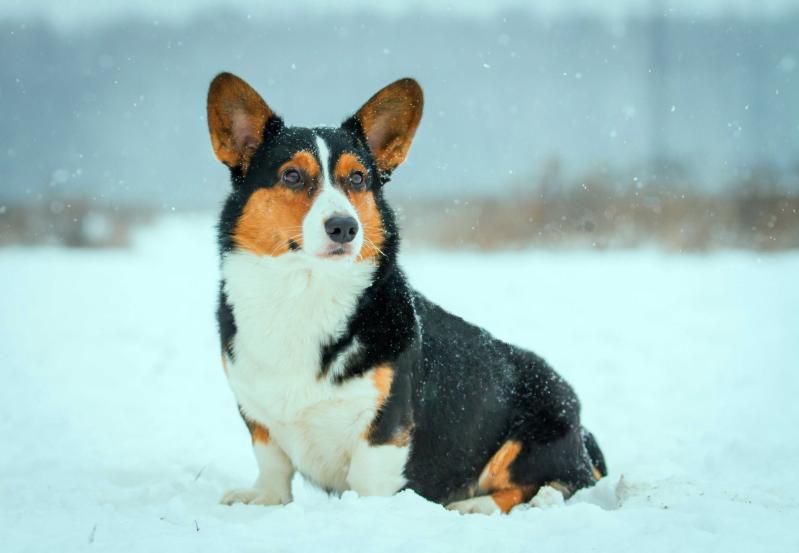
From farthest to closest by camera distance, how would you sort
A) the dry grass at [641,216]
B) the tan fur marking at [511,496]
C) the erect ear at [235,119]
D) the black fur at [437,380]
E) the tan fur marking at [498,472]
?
1. the dry grass at [641,216]
2. the tan fur marking at [498,472]
3. the tan fur marking at [511,496]
4. the erect ear at [235,119]
5. the black fur at [437,380]

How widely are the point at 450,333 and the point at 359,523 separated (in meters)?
1.17

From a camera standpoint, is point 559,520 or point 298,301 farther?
point 298,301

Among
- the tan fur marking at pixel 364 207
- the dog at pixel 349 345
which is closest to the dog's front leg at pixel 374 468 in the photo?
the dog at pixel 349 345

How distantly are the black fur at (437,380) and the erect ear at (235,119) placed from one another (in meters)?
0.06

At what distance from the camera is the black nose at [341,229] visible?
2930 mm

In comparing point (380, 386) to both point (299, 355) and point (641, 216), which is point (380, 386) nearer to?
point (299, 355)

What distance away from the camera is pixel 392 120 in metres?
3.56

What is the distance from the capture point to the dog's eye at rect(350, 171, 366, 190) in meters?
3.27

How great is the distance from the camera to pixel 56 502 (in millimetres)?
3254

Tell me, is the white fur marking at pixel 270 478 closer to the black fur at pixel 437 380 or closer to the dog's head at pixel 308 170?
the black fur at pixel 437 380

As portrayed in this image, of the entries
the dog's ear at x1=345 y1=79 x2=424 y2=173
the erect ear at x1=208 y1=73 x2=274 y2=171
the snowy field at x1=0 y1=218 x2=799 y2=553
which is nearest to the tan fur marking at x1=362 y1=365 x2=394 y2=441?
the snowy field at x1=0 y1=218 x2=799 y2=553

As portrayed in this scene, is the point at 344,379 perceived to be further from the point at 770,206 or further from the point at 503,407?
the point at 770,206

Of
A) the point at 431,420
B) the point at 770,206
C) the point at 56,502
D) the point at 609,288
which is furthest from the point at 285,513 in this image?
the point at 770,206

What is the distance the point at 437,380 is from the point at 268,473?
837mm
